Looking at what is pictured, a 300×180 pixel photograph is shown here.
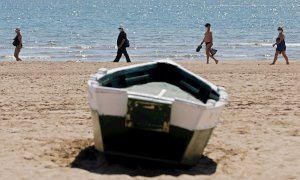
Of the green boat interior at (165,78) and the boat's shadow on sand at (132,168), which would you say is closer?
the boat's shadow on sand at (132,168)

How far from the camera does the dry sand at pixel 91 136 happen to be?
8.38 metres

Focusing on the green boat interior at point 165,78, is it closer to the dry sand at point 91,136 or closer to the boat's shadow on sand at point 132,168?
the dry sand at point 91,136

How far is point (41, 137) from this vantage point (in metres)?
10.2

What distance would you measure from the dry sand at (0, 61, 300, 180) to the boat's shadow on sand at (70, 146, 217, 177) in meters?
0.01

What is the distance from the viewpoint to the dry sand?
27.5 ft

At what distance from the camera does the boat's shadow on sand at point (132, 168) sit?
8.30m

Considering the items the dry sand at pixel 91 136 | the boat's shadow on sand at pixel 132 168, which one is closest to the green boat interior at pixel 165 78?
the dry sand at pixel 91 136

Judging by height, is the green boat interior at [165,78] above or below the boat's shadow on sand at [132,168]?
above

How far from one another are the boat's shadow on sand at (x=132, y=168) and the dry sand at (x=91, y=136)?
13 mm

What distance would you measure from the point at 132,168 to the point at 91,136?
2.09 meters

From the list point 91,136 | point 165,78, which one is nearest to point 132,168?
point 165,78

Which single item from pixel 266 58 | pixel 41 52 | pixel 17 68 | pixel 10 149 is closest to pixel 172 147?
pixel 10 149

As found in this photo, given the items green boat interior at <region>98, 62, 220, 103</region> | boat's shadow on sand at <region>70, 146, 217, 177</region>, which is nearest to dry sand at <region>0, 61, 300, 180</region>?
boat's shadow on sand at <region>70, 146, 217, 177</region>

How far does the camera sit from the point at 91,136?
10422 mm
